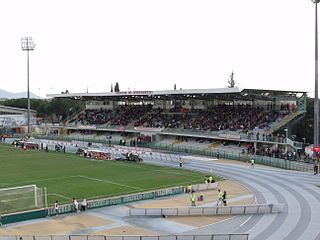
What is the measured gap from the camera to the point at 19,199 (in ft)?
87.9

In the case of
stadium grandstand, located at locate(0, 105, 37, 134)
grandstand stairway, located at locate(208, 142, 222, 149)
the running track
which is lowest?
the running track

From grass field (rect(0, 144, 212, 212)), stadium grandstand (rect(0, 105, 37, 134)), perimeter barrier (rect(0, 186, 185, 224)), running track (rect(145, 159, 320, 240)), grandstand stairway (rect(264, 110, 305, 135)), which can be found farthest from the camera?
stadium grandstand (rect(0, 105, 37, 134))

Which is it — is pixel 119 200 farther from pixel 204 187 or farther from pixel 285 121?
pixel 285 121

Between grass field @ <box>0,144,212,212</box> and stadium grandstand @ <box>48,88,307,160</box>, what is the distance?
45.9 feet

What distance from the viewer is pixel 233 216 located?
81.2 ft

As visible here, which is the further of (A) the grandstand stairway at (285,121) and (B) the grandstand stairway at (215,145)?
(B) the grandstand stairway at (215,145)

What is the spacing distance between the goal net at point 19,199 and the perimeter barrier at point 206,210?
6.81 meters

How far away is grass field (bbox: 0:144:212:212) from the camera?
32656mm

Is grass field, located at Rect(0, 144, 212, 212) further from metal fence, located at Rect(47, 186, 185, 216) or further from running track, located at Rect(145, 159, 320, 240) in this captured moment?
running track, located at Rect(145, 159, 320, 240)

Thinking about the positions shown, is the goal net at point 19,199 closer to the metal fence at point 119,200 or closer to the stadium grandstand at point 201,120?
the metal fence at point 119,200

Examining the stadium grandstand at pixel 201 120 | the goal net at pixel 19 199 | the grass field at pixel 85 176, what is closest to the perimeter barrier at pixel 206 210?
the grass field at pixel 85 176

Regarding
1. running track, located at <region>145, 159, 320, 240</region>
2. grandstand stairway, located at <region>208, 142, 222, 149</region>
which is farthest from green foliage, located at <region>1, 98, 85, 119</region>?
running track, located at <region>145, 159, 320, 240</region>

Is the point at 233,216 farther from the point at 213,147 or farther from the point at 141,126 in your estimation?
the point at 141,126

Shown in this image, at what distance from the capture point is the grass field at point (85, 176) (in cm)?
3266
